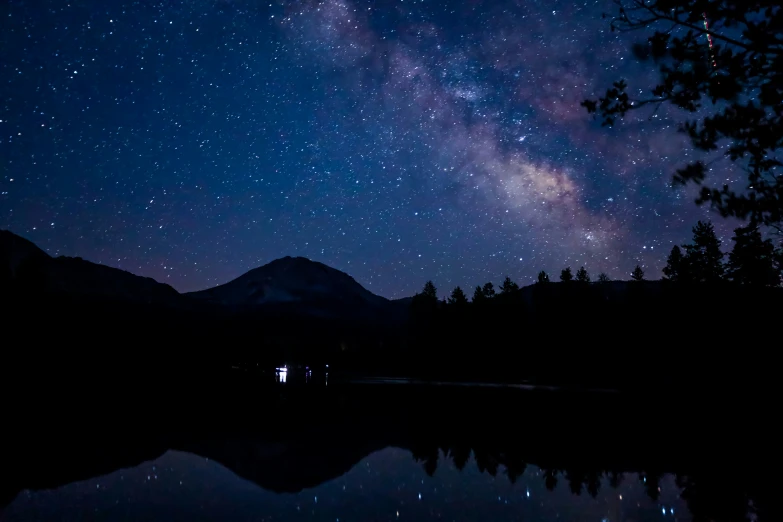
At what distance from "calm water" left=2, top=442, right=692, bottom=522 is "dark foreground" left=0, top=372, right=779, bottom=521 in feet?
0.16

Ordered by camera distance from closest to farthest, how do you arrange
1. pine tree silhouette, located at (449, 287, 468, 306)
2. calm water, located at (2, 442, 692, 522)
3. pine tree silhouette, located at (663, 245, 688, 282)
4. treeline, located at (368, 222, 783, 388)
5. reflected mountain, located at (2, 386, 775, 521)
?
calm water, located at (2, 442, 692, 522) → reflected mountain, located at (2, 386, 775, 521) → treeline, located at (368, 222, 783, 388) → pine tree silhouette, located at (663, 245, 688, 282) → pine tree silhouette, located at (449, 287, 468, 306)

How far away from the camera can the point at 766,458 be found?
50.4 feet

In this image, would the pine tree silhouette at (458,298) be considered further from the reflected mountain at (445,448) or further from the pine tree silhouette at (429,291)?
the reflected mountain at (445,448)

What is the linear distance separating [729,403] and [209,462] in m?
30.0

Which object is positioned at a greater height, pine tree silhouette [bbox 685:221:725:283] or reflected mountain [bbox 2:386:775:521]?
pine tree silhouette [bbox 685:221:725:283]

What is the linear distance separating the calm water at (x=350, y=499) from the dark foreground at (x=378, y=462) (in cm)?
5

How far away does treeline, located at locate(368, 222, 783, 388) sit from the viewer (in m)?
42.3

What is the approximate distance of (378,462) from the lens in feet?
47.6

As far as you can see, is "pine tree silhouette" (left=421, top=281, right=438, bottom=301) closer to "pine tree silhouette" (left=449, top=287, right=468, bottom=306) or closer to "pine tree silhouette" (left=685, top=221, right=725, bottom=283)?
"pine tree silhouette" (left=449, top=287, right=468, bottom=306)

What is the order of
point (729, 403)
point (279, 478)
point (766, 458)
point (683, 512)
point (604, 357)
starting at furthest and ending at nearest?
point (604, 357) < point (729, 403) < point (766, 458) < point (279, 478) < point (683, 512)

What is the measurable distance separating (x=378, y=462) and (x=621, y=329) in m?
56.7

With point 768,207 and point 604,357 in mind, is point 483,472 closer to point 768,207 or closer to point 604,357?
point 768,207

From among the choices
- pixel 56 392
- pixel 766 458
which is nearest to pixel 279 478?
pixel 766 458

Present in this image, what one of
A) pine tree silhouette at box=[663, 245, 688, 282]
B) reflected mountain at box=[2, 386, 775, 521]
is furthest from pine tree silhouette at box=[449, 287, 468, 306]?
reflected mountain at box=[2, 386, 775, 521]
